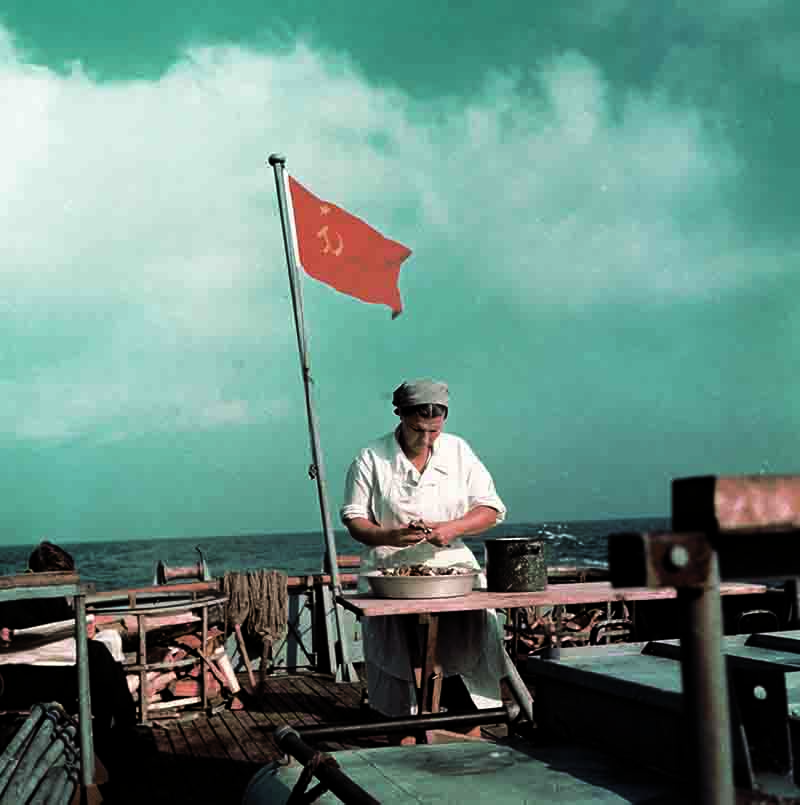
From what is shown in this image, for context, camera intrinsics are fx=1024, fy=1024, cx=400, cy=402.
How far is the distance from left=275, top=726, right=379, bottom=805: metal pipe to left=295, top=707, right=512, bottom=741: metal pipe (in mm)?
96

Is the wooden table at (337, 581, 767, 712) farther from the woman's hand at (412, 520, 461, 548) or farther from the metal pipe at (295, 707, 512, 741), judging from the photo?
the metal pipe at (295, 707, 512, 741)

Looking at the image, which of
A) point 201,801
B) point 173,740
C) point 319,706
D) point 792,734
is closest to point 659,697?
point 792,734

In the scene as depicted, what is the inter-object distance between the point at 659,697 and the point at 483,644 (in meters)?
2.94

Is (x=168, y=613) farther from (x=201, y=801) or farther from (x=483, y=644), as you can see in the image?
(x=483, y=644)

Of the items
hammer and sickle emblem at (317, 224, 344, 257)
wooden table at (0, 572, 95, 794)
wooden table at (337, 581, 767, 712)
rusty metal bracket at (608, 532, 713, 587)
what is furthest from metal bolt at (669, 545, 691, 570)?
hammer and sickle emblem at (317, 224, 344, 257)

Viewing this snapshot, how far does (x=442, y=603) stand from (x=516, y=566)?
0.37 meters

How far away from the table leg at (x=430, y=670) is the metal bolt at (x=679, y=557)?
127 inches

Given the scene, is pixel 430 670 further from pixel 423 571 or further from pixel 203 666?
pixel 203 666

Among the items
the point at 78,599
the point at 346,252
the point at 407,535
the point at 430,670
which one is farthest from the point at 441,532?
the point at 346,252

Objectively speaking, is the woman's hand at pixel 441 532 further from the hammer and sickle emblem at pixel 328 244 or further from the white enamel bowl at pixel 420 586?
the hammer and sickle emblem at pixel 328 244

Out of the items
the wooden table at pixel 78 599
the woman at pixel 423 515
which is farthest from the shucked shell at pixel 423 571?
the wooden table at pixel 78 599

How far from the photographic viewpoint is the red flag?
8.07 meters

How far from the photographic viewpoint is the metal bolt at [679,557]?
30.5 inches

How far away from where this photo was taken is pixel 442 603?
11.9 ft
